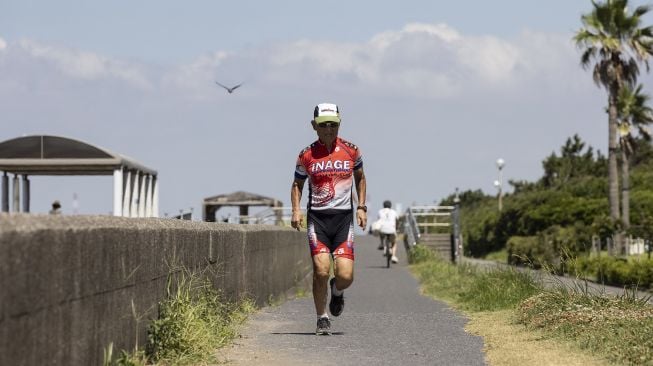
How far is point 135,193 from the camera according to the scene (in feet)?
82.3

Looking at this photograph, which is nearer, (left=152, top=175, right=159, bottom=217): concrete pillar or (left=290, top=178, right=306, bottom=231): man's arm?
(left=290, top=178, right=306, bottom=231): man's arm

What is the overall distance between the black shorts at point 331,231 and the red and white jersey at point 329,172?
0.24 feet

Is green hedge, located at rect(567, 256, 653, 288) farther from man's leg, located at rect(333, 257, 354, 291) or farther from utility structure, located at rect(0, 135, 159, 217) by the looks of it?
man's leg, located at rect(333, 257, 354, 291)

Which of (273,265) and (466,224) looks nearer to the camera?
(273,265)

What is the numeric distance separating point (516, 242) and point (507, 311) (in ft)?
113

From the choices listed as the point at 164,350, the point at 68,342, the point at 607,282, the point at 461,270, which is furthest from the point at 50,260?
the point at 607,282

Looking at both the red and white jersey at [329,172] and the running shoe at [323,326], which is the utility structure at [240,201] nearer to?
the running shoe at [323,326]

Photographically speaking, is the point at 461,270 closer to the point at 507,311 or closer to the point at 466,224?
the point at 507,311

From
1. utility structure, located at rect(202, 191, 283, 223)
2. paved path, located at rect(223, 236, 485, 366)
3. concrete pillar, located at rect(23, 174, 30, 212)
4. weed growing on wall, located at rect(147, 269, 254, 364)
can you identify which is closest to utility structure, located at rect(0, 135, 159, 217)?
concrete pillar, located at rect(23, 174, 30, 212)

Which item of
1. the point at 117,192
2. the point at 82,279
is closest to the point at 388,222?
the point at 117,192

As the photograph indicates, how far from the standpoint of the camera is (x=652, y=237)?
37.4 m

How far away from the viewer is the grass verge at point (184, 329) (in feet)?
27.9

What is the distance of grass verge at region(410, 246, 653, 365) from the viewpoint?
362 inches

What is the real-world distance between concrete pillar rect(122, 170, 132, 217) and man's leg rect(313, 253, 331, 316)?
39.1 ft
